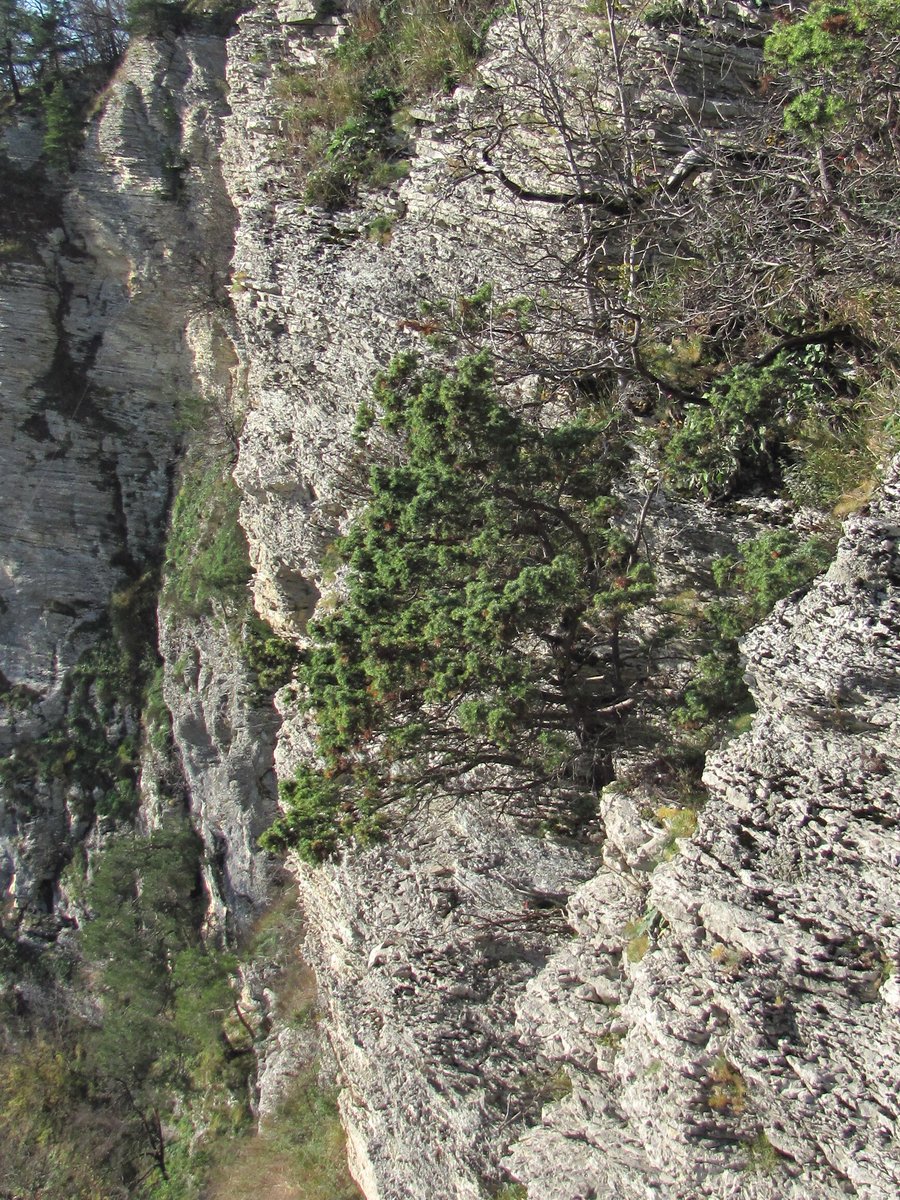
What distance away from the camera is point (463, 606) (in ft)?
16.7

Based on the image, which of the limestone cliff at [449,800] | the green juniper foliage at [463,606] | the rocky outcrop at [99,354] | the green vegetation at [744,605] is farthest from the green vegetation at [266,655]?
the green vegetation at [744,605]

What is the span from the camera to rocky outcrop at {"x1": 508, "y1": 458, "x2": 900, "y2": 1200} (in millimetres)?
3271

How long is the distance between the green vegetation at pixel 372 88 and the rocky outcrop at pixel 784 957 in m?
8.03

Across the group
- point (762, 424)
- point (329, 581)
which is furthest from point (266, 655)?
point (762, 424)

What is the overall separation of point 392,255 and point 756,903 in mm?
7515

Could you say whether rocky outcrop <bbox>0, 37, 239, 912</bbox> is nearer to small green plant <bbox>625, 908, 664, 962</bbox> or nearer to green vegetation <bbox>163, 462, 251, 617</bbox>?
green vegetation <bbox>163, 462, 251, 617</bbox>

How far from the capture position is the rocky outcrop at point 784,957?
3271 mm

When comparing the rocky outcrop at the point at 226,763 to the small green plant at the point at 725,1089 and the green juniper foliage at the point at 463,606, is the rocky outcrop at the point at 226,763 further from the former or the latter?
the small green plant at the point at 725,1089

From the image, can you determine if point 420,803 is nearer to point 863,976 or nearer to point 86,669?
point 863,976

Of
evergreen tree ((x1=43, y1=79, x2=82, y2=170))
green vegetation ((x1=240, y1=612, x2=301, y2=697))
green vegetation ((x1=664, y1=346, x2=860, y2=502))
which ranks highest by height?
evergreen tree ((x1=43, y1=79, x2=82, y2=170))

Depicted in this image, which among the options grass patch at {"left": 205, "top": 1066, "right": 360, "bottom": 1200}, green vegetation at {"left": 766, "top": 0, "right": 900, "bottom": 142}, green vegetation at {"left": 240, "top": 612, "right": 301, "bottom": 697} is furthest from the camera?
green vegetation at {"left": 240, "top": 612, "right": 301, "bottom": 697}

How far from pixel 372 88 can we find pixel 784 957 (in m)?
10.5

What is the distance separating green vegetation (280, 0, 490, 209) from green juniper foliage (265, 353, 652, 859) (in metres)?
5.40

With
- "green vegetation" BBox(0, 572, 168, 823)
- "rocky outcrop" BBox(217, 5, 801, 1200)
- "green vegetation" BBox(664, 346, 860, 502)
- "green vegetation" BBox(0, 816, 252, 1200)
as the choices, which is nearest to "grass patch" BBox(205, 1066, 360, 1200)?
"rocky outcrop" BBox(217, 5, 801, 1200)
